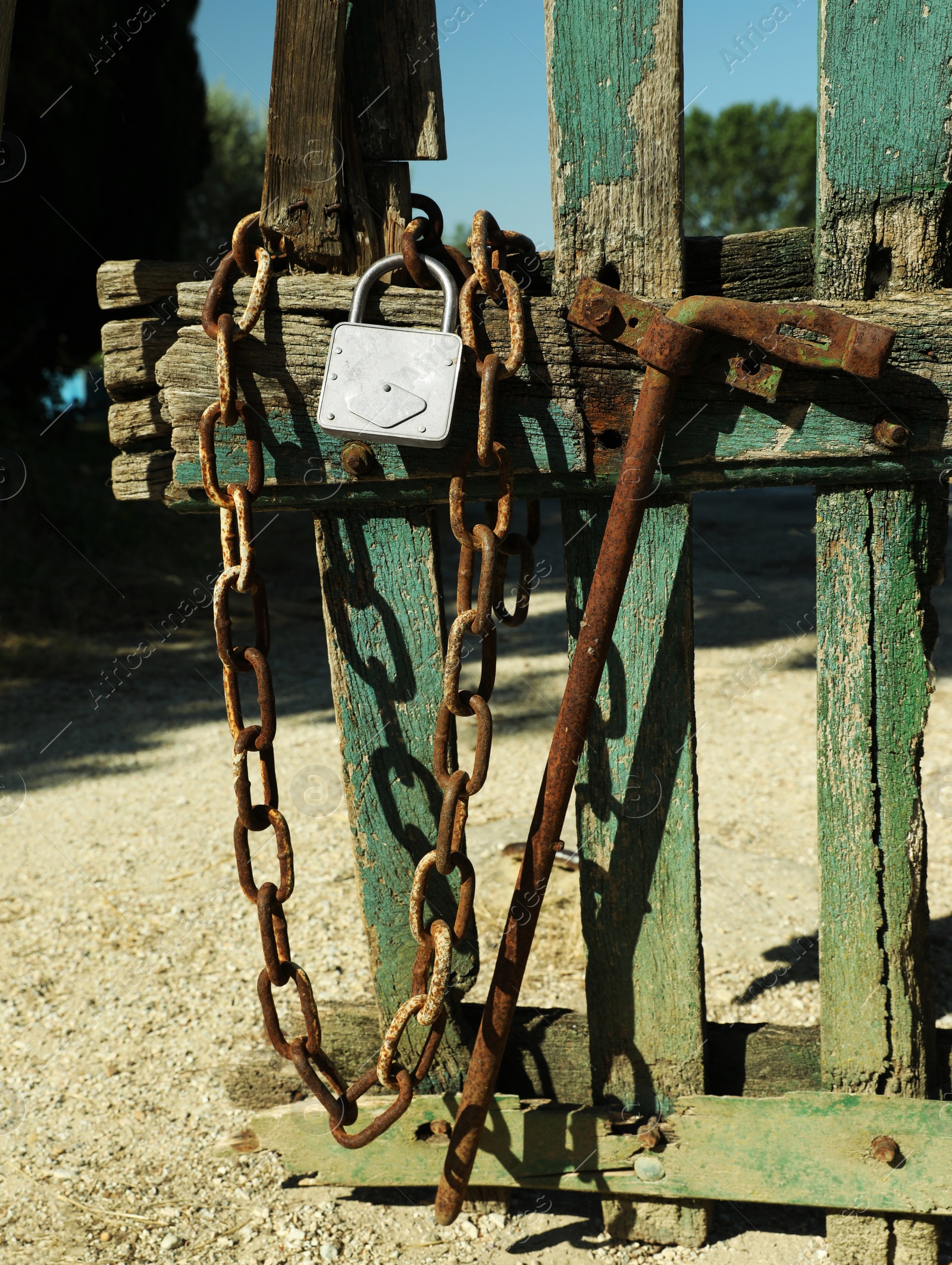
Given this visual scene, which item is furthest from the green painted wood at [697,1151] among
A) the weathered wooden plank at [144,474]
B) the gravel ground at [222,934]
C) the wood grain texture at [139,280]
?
the wood grain texture at [139,280]

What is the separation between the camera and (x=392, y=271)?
4.57 ft

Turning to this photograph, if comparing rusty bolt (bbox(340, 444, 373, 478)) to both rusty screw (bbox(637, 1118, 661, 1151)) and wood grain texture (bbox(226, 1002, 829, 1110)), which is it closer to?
wood grain texture (bbox(226, 1002, 829, 1110))

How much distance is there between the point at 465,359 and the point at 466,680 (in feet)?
Result: 12.1

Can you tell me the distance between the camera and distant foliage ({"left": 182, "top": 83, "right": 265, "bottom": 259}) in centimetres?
1694

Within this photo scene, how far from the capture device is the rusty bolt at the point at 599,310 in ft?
4.50

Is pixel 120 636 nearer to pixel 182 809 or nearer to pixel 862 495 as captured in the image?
pixel 182 809

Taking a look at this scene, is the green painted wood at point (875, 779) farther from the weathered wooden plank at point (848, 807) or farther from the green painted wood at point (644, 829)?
the green painted wood at point (644, 829)

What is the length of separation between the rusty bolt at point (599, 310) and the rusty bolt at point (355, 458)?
1.21 feet

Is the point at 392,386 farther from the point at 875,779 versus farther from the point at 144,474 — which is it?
the point at 875,779

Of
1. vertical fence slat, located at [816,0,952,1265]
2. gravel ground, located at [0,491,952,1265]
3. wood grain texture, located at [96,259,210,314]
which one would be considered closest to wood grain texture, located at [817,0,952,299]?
vertical fence slat, located at [816,0,952,1265]

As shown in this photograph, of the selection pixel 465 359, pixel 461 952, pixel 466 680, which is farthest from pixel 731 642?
pixel 465 359

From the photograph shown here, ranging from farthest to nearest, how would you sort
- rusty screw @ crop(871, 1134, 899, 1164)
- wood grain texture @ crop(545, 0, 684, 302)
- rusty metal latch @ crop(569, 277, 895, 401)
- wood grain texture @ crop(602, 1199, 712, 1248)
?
wood grain texture @ crop(602, 1199, 712, 1248) < rusty screw @ crop(871, 1134, 899, 1164) < wood grain texture @ crop(545, 0, 684, 302) < rusty metal latch @ crop(569, 277, 895, 401)

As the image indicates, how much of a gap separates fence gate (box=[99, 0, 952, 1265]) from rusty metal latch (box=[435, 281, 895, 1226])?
77mm

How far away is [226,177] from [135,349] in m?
18.6
